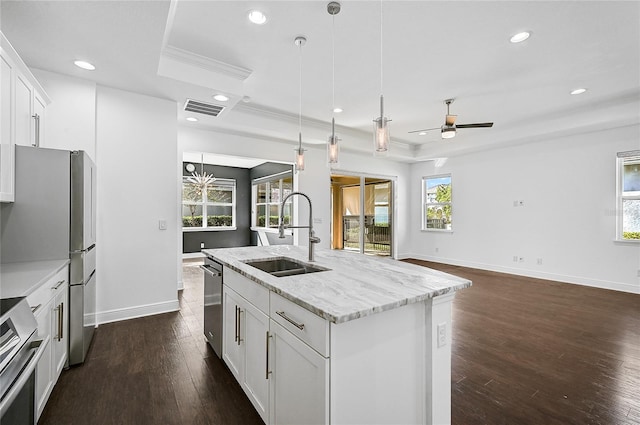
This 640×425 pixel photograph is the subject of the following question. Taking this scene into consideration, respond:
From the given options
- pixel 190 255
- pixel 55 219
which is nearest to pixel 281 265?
pixel 55 219

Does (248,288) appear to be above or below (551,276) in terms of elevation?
above

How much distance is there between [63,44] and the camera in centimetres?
251

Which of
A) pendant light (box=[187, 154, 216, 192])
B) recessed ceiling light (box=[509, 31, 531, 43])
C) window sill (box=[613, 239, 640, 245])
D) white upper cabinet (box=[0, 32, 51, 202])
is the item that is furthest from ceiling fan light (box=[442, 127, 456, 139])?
pendant light (box=[187, 154, 216, 192])

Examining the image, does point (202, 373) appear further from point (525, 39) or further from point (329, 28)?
point (525, 39)

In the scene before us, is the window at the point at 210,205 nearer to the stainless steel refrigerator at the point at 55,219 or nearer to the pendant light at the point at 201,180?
the pendant light at the point at 201,180

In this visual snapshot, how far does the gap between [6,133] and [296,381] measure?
2.45 metres

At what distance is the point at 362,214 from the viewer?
740 centimetres

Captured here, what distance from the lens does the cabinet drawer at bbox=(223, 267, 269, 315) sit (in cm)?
168

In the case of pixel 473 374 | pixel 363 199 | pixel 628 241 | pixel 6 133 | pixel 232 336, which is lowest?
pixel 473 374

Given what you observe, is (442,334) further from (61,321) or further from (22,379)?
(61,321)

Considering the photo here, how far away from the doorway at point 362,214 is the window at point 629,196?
4201mm

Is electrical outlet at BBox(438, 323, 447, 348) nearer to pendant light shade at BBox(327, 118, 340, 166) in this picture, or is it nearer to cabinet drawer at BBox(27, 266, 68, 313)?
pendant light shade at BBox(327, 118, 340, 166)

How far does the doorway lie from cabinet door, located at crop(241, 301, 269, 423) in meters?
5.62

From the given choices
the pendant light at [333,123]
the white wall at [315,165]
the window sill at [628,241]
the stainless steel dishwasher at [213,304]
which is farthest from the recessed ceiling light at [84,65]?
the window sill at [628,241]
